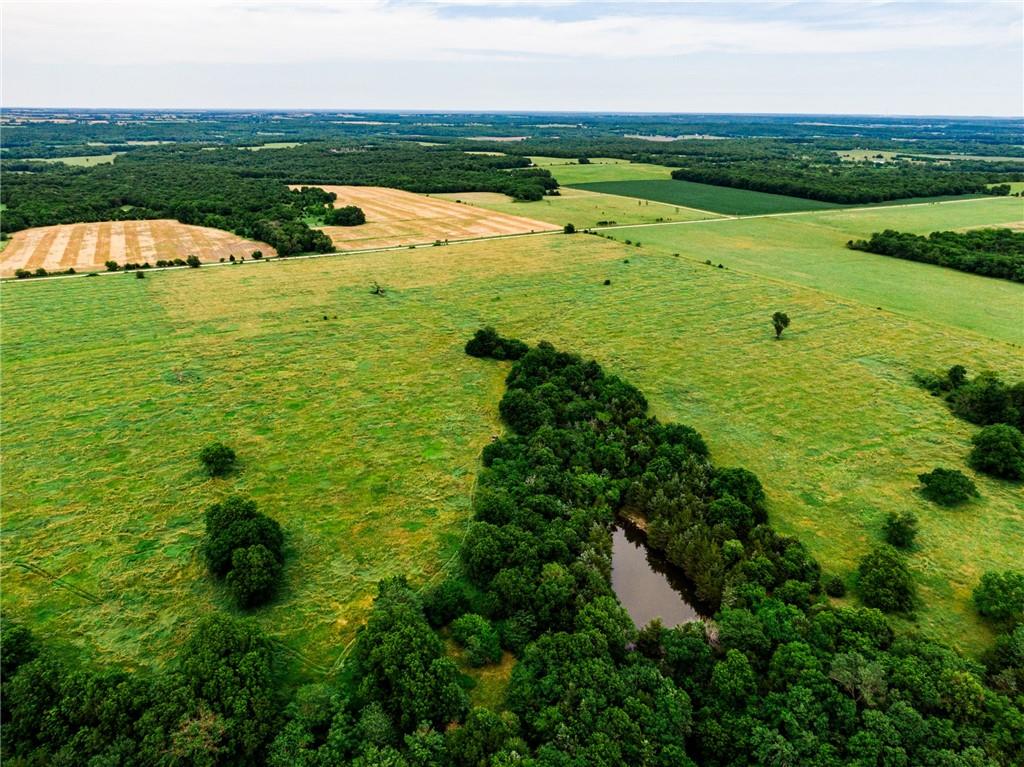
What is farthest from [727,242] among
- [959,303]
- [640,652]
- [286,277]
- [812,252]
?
[640,652]

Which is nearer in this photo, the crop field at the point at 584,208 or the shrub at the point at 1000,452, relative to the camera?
the shrub at the point at 1000,452

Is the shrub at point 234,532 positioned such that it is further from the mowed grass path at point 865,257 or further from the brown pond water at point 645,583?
the mowed grass path at point 865,257

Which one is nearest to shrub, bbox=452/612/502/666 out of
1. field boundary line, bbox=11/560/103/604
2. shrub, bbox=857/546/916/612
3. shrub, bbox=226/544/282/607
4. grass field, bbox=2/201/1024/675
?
grass field, bbox=2/201/1024/675

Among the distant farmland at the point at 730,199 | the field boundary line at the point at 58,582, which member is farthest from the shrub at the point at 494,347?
the distant farmland at the point at 730,199

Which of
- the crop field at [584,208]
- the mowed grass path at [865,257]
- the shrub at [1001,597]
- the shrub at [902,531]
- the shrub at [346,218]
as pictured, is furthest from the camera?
the crop field at [584,208]

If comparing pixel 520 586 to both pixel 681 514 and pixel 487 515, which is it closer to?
pixel 487 515

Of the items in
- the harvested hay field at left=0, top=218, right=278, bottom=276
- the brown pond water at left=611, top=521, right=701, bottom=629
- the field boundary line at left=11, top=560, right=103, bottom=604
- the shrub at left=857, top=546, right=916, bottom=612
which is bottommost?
the brown pond water at left=611, top=521, right=701, bottom=629

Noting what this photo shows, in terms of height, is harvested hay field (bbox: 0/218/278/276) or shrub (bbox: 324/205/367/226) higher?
shrub (bbox: 324/205/367/226)

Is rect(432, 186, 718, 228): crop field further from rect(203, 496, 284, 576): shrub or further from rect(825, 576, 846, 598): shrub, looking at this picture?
rect(203, 496, 284, 576): shrub
